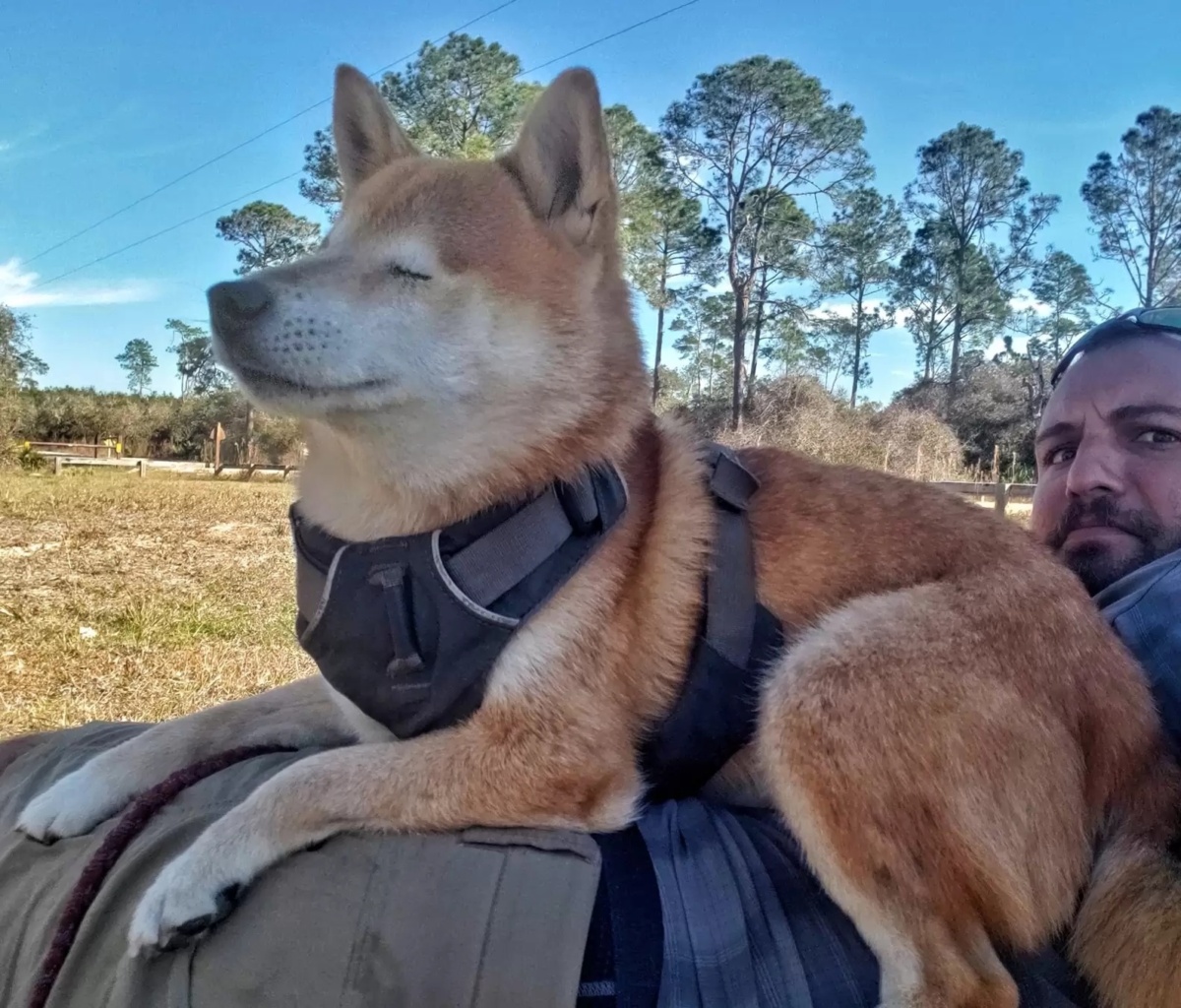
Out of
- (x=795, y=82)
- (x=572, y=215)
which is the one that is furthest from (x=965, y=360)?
(x=572, y=215)

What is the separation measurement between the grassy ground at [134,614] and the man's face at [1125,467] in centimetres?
288

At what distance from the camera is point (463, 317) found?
2.40 metres

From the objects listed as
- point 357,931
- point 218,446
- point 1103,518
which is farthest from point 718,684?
point 218,446

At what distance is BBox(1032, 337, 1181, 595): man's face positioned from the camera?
316 cm

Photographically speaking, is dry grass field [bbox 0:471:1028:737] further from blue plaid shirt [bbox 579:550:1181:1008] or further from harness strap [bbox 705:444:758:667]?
blue plaid shirt [bbox 579:550:1181:1008]

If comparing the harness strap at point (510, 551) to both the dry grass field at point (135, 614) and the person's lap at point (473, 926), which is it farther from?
the dry grass field at point (135, 614)

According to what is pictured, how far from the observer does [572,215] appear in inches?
107

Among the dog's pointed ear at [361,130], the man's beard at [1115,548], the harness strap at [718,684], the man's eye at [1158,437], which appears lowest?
the harness strap at [718,684]

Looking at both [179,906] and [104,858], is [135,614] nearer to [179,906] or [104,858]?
[104,858]

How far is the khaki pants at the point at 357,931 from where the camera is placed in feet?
5.19

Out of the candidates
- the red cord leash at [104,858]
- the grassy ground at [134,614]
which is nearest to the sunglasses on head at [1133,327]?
the grassy ground at [134,614]

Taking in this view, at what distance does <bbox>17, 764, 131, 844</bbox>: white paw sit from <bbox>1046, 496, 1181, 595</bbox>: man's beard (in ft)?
9.89

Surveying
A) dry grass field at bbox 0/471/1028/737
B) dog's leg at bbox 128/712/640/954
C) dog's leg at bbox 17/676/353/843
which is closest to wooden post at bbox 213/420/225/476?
dry grass field at bbox 0/471/1028/737

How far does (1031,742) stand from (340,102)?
268cm
